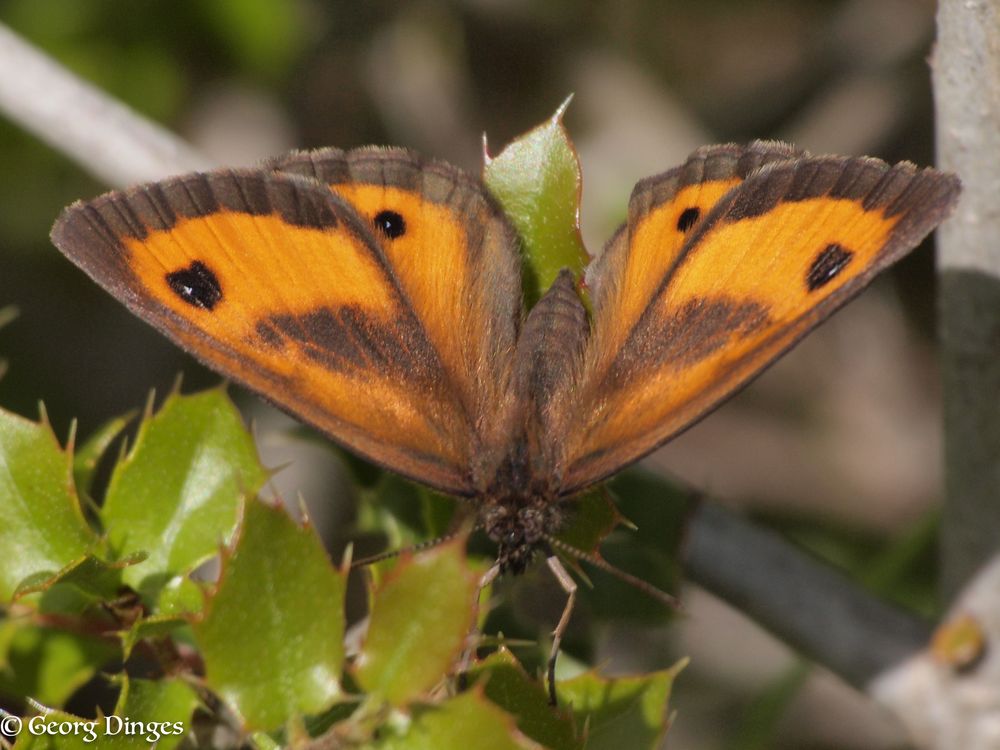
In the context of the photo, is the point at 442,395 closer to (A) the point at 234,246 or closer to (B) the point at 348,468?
(B) the point at 348,468

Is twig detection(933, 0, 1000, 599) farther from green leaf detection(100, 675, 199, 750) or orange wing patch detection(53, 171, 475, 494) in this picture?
green leaf detection(100, 675, 199, 750)

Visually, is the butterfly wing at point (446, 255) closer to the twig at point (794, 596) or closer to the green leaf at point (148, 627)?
the twig at point (794, 596)

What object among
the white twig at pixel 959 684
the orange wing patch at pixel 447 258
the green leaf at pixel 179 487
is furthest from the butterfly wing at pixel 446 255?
the white twig at pixel 959 684

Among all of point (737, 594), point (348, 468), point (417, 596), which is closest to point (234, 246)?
point (348, 468)

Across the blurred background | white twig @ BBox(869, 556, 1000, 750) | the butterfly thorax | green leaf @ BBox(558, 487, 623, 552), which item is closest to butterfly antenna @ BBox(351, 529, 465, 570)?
the butterfly thorax

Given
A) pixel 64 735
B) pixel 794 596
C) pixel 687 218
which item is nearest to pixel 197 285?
pixel 64 735

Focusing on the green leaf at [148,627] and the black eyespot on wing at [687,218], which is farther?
the black eyespot on wing at [687,218]

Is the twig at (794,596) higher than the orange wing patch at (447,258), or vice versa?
the orange wing patch at (447,258)
